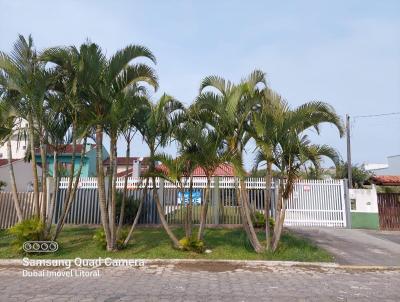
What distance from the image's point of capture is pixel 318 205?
16094 millimetres

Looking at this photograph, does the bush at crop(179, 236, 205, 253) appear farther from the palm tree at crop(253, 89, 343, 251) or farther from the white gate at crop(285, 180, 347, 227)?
the white gate at crop(285, 180, 347, 227)

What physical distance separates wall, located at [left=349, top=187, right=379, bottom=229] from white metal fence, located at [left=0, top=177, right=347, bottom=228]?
2.28 feet

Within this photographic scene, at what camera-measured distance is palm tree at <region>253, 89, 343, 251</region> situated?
8.62 metres

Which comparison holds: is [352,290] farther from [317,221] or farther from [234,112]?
[317,221]

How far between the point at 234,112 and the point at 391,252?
6.36 m

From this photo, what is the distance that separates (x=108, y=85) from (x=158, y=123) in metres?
1.52

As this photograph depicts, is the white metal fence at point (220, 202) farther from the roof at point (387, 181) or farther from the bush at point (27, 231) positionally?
the bush at point (27, 231)

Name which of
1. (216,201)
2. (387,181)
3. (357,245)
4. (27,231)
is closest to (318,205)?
(387,181)

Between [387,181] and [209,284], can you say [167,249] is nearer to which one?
[209,284]

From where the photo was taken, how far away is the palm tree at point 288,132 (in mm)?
8625

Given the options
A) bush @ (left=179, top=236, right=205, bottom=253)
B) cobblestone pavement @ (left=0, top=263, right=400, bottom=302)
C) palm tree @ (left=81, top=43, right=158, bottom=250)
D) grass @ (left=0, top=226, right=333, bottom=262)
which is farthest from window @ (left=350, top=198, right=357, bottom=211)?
palm tree @ (left=81, top=43, right=158, bottom=250)

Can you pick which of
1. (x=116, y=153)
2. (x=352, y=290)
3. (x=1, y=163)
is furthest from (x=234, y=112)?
(x=1, y=163)

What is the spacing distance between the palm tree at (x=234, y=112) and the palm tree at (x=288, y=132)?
37 cm

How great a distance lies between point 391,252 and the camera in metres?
10.6
